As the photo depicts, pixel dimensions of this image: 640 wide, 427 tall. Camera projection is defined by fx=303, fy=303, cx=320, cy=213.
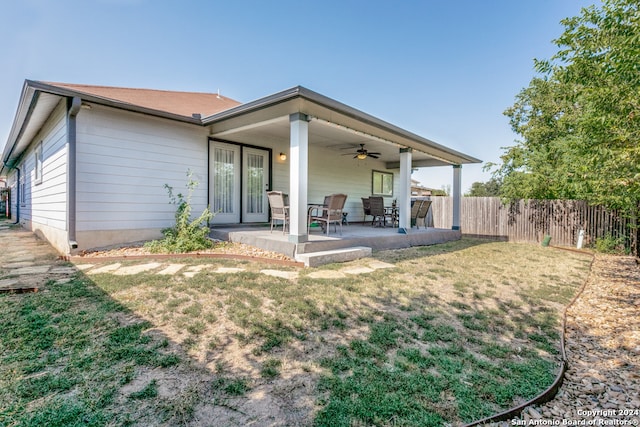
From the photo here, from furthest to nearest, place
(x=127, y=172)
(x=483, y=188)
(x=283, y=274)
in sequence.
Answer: (x=483, y=188), (x=127, y=172), (x=283, y=274)

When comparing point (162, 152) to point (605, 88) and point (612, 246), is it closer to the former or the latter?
point (605, 88)

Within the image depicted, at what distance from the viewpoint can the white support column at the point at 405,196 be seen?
791 cm

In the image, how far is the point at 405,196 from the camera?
8016mm

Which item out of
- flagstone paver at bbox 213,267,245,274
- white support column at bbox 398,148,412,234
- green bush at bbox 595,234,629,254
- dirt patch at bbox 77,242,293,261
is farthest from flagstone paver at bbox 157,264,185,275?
green bush at bbox 595,234,629,254

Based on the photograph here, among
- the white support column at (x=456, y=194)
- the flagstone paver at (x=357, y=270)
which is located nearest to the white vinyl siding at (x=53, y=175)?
the flagstone paver at (x=357, y=270)

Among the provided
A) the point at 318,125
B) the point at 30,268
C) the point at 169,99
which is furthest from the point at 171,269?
the point at 169,99

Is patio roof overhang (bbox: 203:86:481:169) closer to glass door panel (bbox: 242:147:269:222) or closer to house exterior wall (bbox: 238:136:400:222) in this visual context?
house exterior wall (bbox: 238:136:400:222)

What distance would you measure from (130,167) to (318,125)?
3.99m

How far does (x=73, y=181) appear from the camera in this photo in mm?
5219

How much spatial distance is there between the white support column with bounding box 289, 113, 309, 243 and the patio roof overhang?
24 centimetres

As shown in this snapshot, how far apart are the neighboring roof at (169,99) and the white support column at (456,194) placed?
809 cm

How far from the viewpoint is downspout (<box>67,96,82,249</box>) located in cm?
514

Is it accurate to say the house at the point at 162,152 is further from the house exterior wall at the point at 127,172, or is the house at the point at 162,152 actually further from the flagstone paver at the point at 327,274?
the flagstone paver at the point at 327,274

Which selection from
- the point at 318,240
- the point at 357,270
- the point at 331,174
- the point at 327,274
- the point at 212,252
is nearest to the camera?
the point at 327,274
